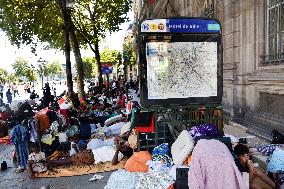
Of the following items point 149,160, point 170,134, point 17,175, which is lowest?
point 17,175

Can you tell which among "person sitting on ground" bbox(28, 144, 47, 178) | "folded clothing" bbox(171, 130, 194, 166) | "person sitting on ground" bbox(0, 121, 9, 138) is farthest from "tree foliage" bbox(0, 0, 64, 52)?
"folded clothing" bbox(171, 130, 194, 166)

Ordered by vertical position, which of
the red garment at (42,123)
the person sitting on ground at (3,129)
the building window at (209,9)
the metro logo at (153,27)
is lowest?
the person sitting on ground at (3,129)

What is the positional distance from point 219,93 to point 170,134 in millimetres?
1365

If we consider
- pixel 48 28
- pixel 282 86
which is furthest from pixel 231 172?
pixel 48 28

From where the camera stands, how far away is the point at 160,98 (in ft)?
22.0

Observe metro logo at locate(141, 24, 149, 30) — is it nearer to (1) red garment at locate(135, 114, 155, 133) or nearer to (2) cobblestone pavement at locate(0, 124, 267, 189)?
(1) red garment at locate(135, 114, 155, 133)

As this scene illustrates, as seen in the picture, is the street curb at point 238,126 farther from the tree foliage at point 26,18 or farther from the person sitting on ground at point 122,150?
the tree foliage at point 26,18

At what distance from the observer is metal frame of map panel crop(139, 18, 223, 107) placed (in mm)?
6453

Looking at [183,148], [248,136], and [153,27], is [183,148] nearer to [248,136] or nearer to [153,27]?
[153,27]

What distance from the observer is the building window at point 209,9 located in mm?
13250

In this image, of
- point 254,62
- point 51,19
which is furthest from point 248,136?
point 51,19

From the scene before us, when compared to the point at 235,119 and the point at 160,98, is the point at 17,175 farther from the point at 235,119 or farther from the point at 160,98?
the point at 235,119

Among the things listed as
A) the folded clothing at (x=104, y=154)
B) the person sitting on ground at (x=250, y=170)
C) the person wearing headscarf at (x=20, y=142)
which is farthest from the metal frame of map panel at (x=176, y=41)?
the person wearing headscarf at (x=20, y=142)

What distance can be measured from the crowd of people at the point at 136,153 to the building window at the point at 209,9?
573 centimetres
